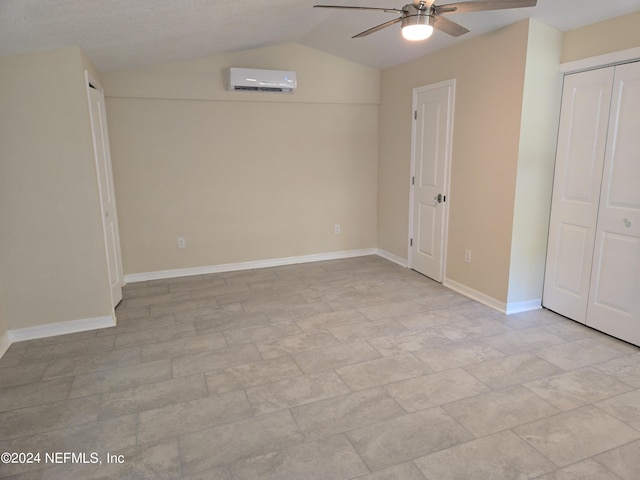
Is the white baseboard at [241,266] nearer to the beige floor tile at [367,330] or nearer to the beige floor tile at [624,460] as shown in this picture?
the beige floor tile at [367,330]

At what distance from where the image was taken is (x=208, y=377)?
2768mm

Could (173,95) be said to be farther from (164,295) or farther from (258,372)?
(258,372)

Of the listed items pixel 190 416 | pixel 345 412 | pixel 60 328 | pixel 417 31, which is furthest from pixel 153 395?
pixel 417 31

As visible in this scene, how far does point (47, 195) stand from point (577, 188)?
4.23m

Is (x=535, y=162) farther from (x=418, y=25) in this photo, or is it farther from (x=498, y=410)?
(x=498, y=410)

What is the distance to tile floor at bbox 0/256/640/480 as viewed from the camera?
2008mm

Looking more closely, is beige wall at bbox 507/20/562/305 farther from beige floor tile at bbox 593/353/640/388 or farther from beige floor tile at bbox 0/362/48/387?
beige floor tile at bbox 0/362/48/387

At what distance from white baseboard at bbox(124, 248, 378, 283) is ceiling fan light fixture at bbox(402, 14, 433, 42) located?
11.5 feet

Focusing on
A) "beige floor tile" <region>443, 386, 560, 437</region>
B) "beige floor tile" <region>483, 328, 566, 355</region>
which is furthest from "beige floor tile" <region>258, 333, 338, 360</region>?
"beige floor tile" <region>483, 328, 566, 355</region>

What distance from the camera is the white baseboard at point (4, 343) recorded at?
3.12 meters

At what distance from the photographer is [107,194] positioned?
411cm

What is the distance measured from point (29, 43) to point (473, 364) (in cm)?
374

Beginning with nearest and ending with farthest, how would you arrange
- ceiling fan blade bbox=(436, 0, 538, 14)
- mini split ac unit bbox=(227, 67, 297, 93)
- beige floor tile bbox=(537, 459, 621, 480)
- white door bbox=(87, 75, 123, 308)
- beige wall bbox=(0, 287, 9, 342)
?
beige floor tile bbox=(537, 459, 621, 480) → ceiling fan blade bbox=(436, 0, 538, 14) → beige wall bbox=(0, 287, 9, 342) → white door bbox=(87, 75, 123, 308) → mini split ac unit bbox=(227, 67, 297, 93)

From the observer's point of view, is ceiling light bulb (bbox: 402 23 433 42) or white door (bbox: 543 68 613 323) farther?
white door (bbox: 543 68 613 323)
